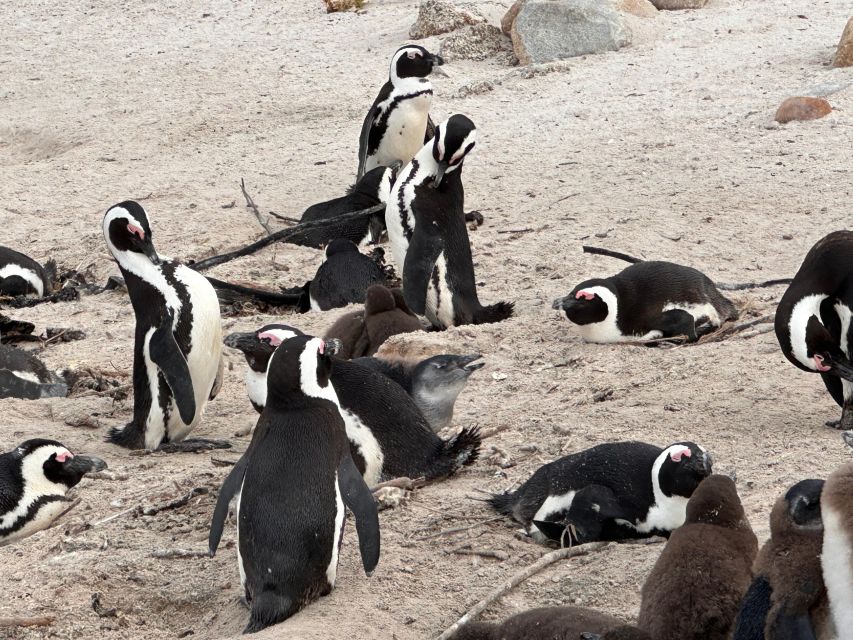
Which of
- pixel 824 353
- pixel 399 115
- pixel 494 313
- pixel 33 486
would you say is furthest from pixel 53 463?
pixel 399 115

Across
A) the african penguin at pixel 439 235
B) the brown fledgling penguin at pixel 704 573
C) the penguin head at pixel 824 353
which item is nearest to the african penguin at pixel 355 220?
the african penguin at pixel 439 235

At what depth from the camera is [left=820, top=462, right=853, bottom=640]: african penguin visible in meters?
2.28

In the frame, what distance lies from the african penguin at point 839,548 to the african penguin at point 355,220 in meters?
6.20

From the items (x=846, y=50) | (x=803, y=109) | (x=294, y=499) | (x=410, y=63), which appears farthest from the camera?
(x=846, y=50)

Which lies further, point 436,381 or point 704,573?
point 436,381

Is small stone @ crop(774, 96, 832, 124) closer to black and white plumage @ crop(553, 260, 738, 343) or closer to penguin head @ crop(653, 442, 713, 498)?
black and white plumage @ crop(553, 260, 738, 343)

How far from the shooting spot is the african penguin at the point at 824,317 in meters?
4.77

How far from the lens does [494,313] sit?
675cm

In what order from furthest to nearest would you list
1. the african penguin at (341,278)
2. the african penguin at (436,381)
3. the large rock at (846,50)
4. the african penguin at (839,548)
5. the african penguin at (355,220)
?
the large rock at (846,50)
the african penguin at (355,220)
the african penguin at (341,278)
the african penguin at (436,381)
the african penguin at (839,548)

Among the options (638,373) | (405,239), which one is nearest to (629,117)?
(405,239)

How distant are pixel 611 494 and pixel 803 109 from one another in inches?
231

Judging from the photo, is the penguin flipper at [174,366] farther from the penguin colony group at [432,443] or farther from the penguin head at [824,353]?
the penguin head at [824,353]

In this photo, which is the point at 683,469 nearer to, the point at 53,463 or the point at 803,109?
the point at 53,463

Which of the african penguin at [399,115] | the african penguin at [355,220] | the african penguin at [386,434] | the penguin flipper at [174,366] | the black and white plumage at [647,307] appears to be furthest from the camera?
the african penguin at [399,115]
